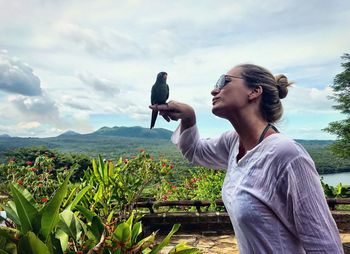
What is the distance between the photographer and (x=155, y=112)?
5.84 feet

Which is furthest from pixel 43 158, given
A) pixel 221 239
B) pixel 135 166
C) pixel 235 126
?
pixel 235 126

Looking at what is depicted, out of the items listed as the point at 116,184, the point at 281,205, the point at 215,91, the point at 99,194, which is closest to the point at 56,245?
the point at 215,91

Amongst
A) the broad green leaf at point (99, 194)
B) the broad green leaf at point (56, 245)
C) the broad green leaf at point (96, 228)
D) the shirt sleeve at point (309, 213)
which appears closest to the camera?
the shirt sleeve at point (309, 213)

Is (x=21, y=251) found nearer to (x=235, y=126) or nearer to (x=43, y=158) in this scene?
(x=235, y=126)

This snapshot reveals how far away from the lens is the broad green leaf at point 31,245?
6.05ft

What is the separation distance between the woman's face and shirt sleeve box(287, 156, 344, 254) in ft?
0.99

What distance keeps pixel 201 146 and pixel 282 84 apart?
426mm

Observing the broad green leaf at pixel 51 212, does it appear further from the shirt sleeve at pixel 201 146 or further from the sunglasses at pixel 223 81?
the sunglasses at pixel 223 81

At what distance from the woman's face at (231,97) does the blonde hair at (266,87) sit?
0.03 m

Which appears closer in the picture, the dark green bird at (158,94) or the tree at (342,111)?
the dark green bird at (158,94)

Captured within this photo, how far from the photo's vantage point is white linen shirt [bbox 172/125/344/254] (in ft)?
4.03

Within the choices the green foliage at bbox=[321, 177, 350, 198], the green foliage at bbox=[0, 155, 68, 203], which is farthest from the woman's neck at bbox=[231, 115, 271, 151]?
the green foliage at bbox=[321, 177, 350, 198]

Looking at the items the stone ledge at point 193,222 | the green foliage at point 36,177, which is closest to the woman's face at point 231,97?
the green foliage at point 36,177

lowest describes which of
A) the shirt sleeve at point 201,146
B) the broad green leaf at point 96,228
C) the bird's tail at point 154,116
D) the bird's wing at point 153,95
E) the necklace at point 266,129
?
the broad green leaf at point 96,228
